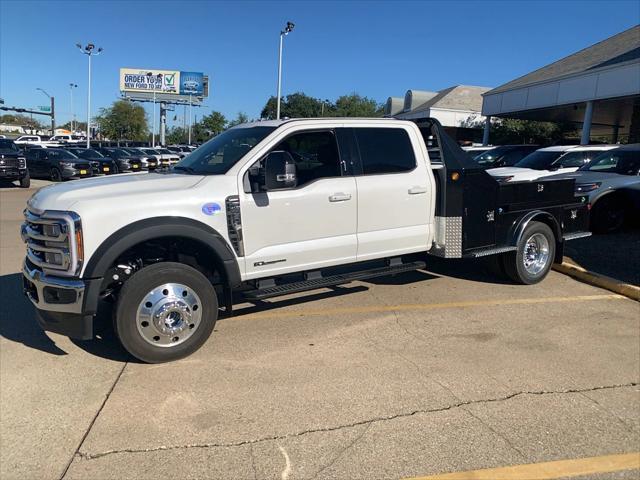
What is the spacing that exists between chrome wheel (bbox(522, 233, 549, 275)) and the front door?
275cm

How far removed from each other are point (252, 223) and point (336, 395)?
170 centimetres

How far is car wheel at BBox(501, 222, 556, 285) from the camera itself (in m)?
6.67

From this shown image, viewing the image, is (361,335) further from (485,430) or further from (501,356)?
(485,430)

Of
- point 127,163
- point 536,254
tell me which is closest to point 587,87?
point 536,254

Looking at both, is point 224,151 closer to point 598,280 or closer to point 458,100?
point 598,280

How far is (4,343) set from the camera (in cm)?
486

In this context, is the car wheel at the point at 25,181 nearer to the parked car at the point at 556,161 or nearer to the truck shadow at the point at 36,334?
the truck shadow at the point at 36,334

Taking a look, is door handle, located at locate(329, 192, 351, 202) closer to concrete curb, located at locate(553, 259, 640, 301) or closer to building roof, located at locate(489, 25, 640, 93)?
concrete curb, located at locate(553, 259, 640, 301)

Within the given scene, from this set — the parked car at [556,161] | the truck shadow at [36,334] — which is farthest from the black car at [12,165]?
the parked car at [556,161]

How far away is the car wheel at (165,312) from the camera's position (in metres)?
4.24

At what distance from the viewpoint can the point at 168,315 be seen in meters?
4.37

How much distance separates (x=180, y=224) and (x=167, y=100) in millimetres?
82579

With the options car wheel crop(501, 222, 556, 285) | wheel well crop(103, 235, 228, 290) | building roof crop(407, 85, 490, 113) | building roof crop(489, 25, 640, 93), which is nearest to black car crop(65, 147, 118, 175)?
building roof crop(489, 25, 640, 93)

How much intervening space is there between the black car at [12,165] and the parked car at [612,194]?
19444mm
